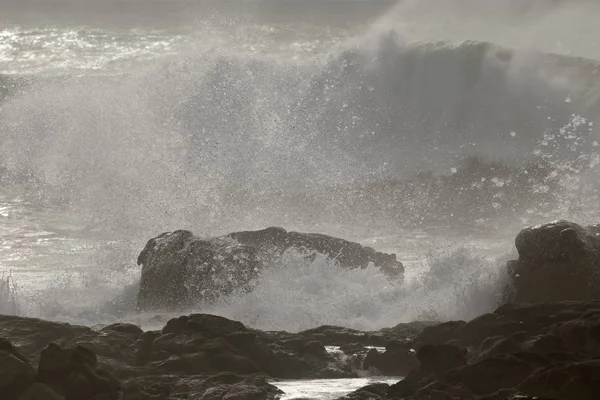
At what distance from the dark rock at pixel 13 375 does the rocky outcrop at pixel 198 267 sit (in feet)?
29.2

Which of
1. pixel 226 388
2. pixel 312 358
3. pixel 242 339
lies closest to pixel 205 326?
pixel 242 339

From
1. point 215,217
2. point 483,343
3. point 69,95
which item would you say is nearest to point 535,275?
point 483,343

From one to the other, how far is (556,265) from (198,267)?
6837 millimetres

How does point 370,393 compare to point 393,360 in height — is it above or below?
below

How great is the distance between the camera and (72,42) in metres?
54.1

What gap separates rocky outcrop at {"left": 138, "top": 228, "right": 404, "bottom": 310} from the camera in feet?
68.1

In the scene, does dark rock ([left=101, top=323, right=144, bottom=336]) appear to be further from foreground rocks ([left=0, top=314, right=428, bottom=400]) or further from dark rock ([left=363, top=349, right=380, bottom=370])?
dark rock ([left=363, top=349, right=380, bottom=370])

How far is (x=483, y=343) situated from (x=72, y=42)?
1735 inches

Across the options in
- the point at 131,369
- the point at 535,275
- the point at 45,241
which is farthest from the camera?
the point at 45,241

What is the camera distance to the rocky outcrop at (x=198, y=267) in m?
20.8

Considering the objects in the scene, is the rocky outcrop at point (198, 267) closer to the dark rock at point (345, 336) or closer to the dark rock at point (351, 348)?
the dark rock at point (345, 336)

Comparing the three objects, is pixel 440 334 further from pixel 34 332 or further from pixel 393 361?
pixel 34 332

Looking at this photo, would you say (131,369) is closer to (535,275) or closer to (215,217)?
(535,275)

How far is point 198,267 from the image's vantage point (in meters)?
20.9
